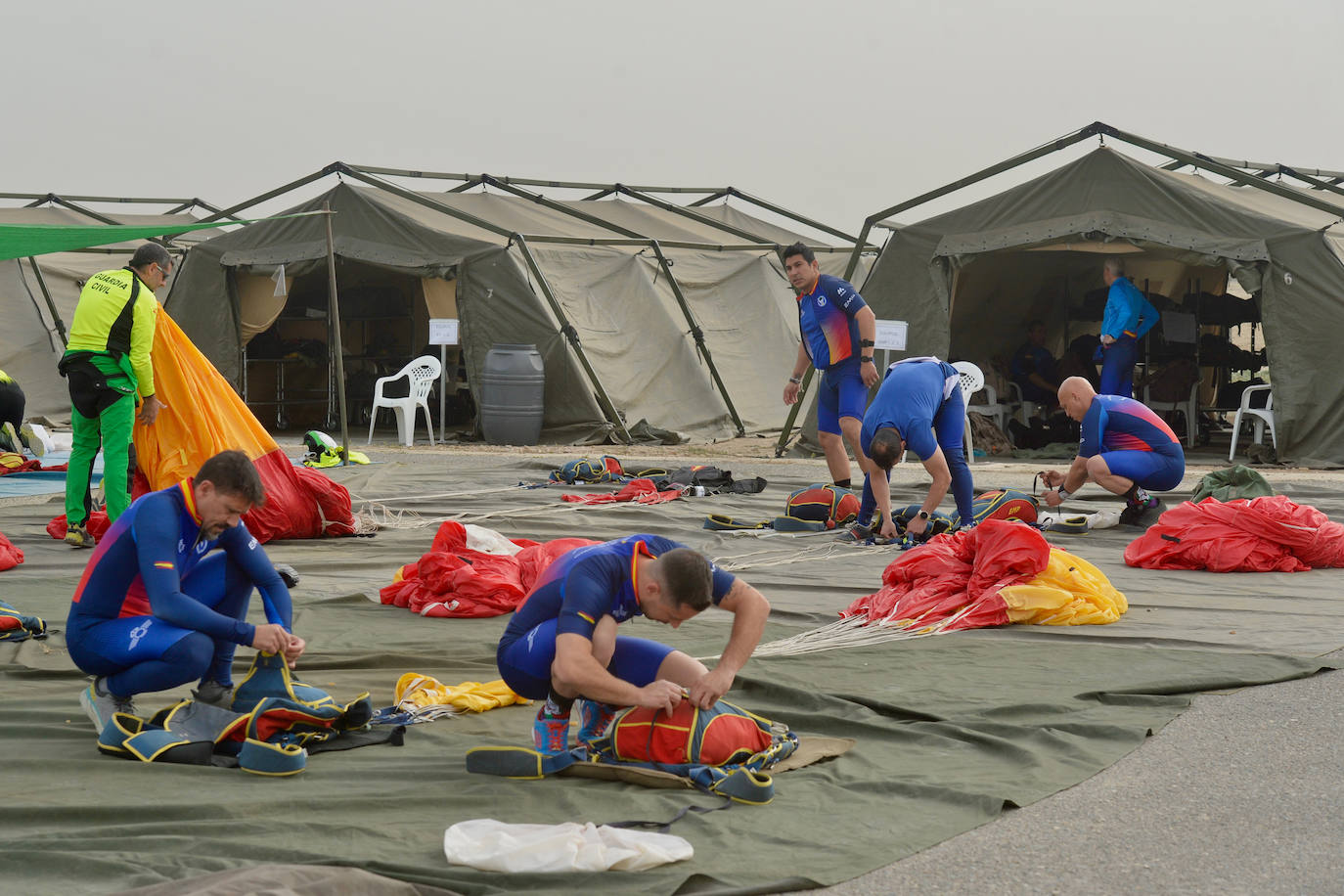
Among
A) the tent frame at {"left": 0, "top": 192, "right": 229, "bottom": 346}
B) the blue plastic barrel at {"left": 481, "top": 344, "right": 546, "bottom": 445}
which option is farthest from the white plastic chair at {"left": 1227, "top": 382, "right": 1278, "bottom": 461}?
the tent frame at {"left": 0, "top": 192, "right": 229, "bottom": 346}

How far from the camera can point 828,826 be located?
3254mm

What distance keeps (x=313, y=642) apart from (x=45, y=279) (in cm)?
1532

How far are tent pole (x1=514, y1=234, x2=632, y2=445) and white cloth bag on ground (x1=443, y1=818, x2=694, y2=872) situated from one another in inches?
482

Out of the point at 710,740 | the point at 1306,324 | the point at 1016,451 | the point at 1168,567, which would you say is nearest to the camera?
the point at 710,740

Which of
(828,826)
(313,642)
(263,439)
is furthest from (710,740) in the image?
(263,439)

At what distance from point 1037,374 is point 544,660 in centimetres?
1282

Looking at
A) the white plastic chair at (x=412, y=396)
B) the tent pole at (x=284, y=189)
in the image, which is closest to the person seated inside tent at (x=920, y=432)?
the white plastic chair at (x=412, y=396)

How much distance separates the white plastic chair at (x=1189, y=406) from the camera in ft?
48.5

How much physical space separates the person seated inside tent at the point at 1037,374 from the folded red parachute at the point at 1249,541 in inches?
322

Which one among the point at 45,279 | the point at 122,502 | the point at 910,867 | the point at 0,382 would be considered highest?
the point at 45,279

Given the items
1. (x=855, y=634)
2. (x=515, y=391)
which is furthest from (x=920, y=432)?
(x=515, y=391)

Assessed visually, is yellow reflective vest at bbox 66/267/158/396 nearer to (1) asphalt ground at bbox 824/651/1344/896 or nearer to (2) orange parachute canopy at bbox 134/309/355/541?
(2) orange parachute canopy at bbox 134/309/355/541

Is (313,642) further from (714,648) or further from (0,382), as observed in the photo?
(0,382)

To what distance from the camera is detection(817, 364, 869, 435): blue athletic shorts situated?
9094 mm
